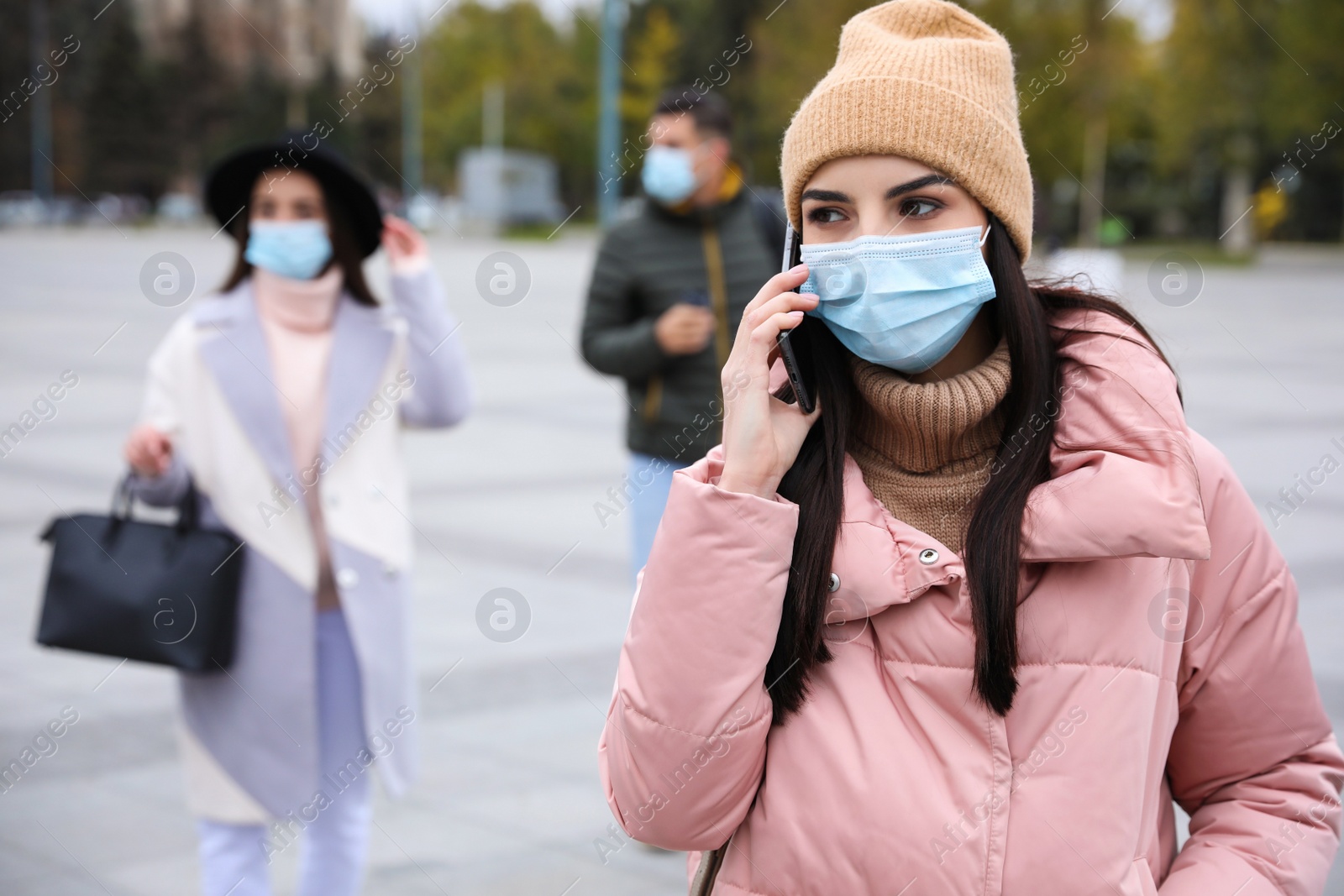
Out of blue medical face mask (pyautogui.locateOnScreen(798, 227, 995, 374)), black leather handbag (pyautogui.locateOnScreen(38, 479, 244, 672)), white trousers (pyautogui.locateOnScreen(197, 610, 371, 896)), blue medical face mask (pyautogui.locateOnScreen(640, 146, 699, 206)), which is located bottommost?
white trousers (pyautogui.locateOnScreen(197, 610, 371, 896))

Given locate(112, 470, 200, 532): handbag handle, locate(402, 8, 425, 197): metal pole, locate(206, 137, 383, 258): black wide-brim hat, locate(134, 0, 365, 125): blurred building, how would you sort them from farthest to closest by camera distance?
locate(134, 0, 365, 125): blurred building < locate(402, 8, 425, 197): metal pole < locate(206, 137, 383, 258): black wide-brim hat < locate(112, 470, 200, 532): handbag handle

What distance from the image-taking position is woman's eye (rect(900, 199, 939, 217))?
5.66ft

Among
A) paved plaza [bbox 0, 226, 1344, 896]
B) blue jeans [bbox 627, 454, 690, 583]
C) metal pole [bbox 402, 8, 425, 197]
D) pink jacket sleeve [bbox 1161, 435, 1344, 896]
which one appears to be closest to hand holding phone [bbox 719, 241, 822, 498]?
paved plaza [bbox 0, 226, 1344, 896]

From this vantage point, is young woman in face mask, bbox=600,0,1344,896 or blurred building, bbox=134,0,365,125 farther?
blurred building, bbox=134,0,365,125

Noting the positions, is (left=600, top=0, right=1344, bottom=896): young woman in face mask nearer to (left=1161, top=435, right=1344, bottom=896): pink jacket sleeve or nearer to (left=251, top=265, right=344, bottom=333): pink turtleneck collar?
(left=1161, top=435, right=1344, bottom=896): pink jacket sleeve

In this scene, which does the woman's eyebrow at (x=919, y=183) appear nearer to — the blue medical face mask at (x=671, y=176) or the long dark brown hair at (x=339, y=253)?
the long dark brown hair at (x=339, y=253)

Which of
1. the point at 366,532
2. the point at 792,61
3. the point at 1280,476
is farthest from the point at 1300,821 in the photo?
the point at 792,61

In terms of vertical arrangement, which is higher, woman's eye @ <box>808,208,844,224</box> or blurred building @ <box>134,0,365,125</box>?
blurred building @ <box>134,0,365,125</box>

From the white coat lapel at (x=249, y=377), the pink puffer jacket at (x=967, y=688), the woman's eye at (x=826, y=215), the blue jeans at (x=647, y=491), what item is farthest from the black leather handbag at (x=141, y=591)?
the woman's eye at (x=826, y=215)

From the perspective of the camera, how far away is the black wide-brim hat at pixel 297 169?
3.40 m

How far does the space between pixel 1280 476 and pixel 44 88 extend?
58663 millimetres

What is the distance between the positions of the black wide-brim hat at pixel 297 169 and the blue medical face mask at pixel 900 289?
1.97 meters

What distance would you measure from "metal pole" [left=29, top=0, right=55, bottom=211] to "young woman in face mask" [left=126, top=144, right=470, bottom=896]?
5567 centimetres

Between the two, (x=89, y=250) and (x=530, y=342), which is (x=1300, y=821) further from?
(x=89, y=250)
